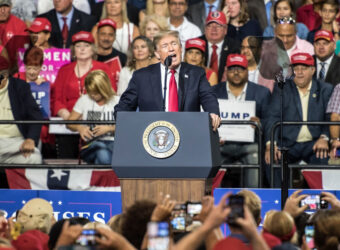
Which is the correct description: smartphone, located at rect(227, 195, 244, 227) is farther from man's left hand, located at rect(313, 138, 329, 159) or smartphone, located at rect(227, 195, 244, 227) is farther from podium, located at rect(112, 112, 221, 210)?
man's left hand, located at rect(313, 138, 329, 159)

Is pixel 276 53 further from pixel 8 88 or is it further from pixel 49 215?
pixel 49 215

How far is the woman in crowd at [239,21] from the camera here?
12633 mm

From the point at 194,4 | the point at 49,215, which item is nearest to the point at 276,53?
the point at 194,4

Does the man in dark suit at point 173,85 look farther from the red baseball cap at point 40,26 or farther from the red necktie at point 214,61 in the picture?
the red baseball cap at point 40,26

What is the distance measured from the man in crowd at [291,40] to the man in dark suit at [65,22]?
252 cm

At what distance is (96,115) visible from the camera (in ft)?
38.7

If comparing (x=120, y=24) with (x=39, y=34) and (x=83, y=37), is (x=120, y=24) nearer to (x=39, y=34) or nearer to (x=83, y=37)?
(x=83, y=37)

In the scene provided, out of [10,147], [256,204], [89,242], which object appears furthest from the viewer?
[10,147]

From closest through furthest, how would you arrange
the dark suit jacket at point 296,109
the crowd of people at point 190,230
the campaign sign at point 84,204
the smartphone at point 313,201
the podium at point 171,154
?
the crowd of people at point 190,230, the smartphone at point 313,201, the podium at point 171,154, the campaign sign at point 84,204, the dark suit jacket at point 296,109

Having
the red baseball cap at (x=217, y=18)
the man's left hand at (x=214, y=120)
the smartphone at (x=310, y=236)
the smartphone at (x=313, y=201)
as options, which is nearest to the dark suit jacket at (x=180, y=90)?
the man's left hand at (x=214, y=120)

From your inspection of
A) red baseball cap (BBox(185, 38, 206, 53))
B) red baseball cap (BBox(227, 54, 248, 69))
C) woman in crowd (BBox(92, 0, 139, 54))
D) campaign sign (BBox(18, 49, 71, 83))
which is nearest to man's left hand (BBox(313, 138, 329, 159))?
red baseball cap (BBox(227, 54, 248, 69))

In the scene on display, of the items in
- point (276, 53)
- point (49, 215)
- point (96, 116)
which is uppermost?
point (276, 53)

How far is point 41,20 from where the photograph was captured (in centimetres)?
1298

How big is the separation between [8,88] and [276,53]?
3.29 m
